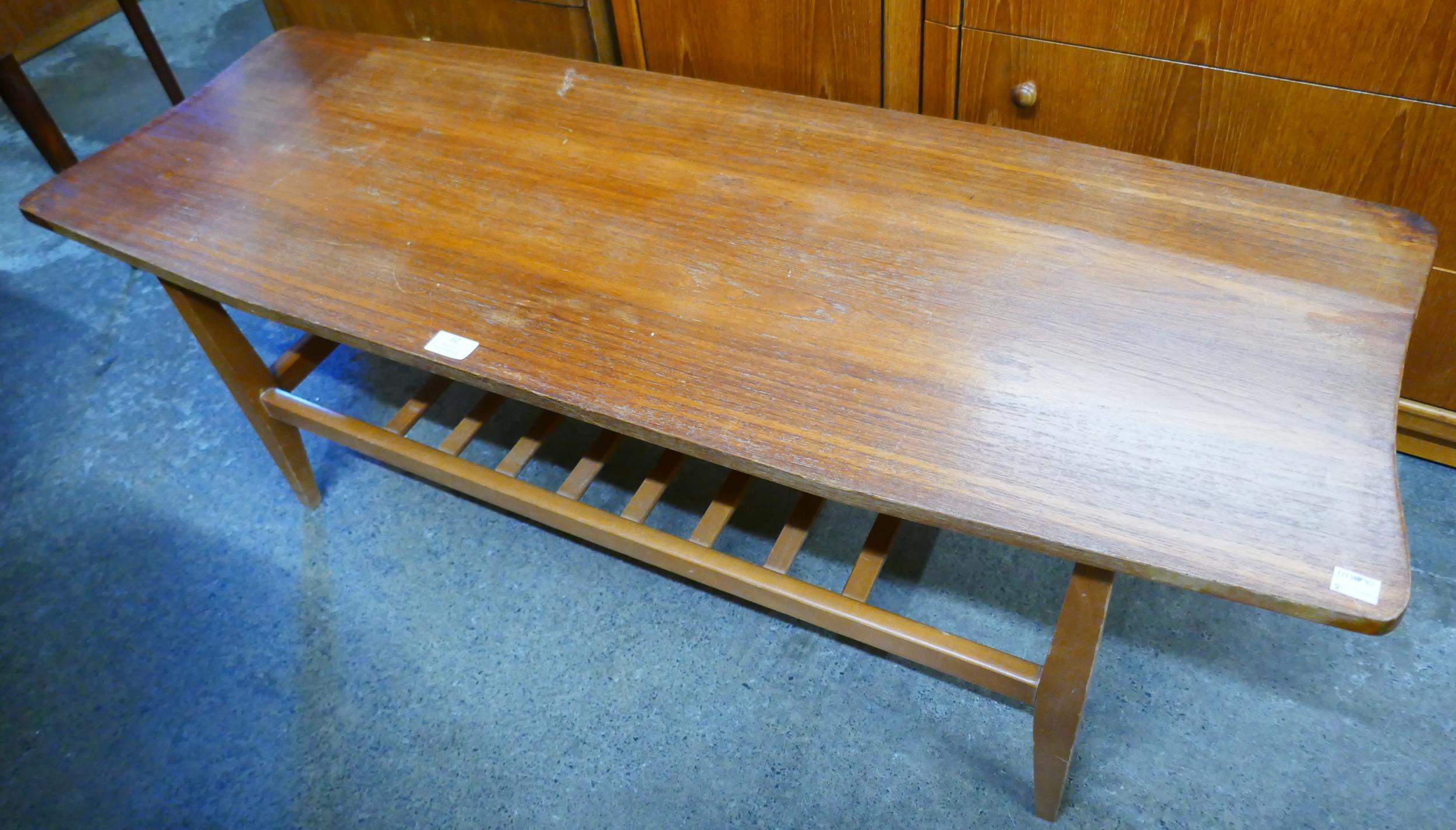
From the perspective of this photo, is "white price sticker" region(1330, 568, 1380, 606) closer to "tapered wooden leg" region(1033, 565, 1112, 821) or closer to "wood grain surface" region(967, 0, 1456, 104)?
"tapered wooden leg" region(1033, 565, 1112, 821)

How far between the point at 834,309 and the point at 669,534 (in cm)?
47

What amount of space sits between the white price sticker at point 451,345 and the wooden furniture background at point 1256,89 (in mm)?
861

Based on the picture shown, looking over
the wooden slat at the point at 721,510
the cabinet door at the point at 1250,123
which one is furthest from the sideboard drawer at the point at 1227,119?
the wooden slat at the point at 721,510

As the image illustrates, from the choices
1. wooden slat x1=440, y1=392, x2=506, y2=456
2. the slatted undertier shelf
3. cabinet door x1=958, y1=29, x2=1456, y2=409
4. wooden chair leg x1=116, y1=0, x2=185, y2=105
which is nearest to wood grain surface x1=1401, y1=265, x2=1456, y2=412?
cabinet door x1=958, y1=29, x2=1456, y2=409

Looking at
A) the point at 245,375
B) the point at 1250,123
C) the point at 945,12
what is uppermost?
the point at 945,12

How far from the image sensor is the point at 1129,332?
3.67ft

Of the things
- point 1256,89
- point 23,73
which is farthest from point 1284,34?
point 23,73

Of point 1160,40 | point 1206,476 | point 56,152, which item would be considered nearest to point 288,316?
point 1206,476

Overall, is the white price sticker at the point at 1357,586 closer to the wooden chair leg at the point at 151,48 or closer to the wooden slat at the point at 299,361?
the wooden slat at the point at 299,361

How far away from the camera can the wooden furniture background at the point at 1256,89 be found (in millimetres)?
1286

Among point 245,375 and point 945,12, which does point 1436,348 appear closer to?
point 945,12

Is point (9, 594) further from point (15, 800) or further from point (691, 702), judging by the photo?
point (691, 702)

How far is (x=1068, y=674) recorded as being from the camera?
1137 mm

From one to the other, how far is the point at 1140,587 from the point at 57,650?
5.77ft
